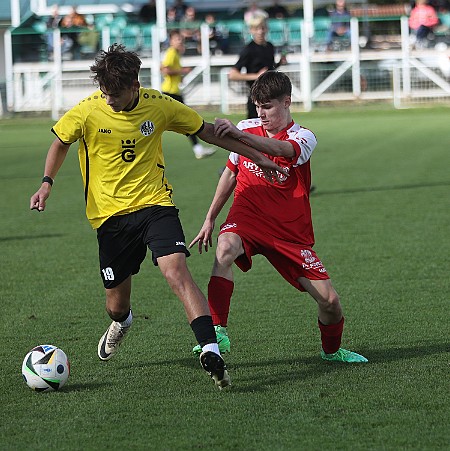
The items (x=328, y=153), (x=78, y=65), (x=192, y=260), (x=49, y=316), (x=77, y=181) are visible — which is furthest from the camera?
(x=78, y=65)

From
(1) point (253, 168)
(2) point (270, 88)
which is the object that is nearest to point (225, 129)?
(2) point (270, 88)

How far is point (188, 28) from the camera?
32.9 meters

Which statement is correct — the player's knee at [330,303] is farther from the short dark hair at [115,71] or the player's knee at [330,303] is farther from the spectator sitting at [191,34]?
the spectator sitting at [191,34]

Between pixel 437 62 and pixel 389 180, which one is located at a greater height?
pixel 437 62

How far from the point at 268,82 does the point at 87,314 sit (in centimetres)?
253

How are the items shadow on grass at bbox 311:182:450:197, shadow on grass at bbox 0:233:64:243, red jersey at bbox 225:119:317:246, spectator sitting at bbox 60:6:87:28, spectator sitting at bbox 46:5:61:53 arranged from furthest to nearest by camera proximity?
spectator sitting at bbox 60:6:87:28 < spectator sitting at bbox 46:5:61:53 < shadow on grass at bbox 311:182:450:197 < shadow on grass at bbox 0:233:64:243 < red jersey at bbox 225:119:317:246

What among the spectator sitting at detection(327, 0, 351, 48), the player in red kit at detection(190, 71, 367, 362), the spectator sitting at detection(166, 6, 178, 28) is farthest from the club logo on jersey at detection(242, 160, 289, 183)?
the spectator sitting at detection(166, 6, 178, 28)

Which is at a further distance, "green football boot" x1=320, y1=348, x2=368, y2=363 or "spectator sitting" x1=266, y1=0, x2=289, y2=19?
"spectator sitting" x1=266, y1=0, x2=289, y2=19

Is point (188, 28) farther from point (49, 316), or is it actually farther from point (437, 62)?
point (49, 316)

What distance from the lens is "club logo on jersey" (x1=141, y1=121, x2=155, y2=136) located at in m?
5.78

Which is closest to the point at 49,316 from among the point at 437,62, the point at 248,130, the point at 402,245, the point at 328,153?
the point at 248,130

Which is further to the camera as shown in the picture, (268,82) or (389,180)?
(389,180)

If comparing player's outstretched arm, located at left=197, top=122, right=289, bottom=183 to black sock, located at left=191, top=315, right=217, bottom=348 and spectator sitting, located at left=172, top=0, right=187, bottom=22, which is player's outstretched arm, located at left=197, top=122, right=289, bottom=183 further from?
spectator sitting, located at left=172, top=0, right=187, bottom=22

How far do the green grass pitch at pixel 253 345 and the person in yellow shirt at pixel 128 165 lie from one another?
0.67 m
